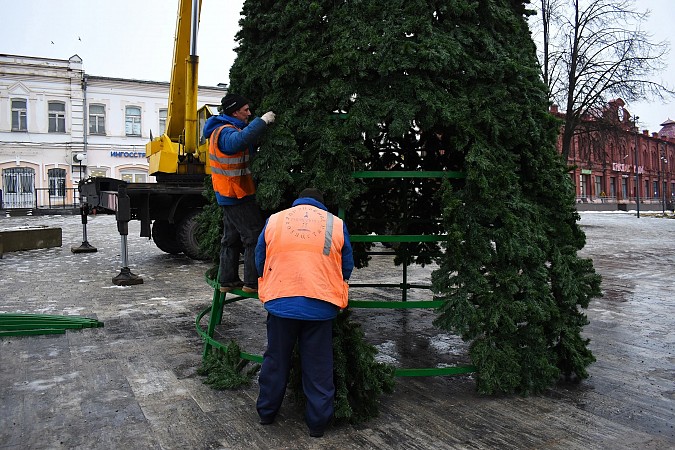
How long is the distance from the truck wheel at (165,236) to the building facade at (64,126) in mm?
25475

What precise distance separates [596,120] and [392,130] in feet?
74.3

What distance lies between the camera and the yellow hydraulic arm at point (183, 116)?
1213 centimetres

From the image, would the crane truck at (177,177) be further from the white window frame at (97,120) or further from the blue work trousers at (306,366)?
the white window frame at (97,120)

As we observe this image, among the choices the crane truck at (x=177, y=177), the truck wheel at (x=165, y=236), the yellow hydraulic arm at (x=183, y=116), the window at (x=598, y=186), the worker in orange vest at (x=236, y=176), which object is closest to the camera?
the worker in orange vest at (x=236, y=176)

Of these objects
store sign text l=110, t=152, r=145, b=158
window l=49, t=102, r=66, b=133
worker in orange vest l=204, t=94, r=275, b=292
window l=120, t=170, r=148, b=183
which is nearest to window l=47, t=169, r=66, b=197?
window l=49, t=102, r=66, b=133

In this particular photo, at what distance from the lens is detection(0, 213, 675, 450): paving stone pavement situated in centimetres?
340

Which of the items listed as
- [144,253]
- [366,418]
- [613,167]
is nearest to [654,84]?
[144,253]

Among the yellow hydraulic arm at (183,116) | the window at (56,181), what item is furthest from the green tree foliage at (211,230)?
the window at (56,181)

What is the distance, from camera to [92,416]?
3.76 m

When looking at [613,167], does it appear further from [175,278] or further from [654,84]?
[175,278]

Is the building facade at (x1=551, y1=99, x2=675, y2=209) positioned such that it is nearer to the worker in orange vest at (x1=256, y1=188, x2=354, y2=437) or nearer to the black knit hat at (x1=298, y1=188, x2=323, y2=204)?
the black knit hat at (x1=298, y1=188, x2=323, y2=204)

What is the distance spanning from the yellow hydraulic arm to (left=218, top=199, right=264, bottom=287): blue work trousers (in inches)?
332

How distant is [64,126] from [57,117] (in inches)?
26.7

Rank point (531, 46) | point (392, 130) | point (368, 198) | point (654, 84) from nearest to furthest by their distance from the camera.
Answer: point (392, 130)
point (531, 46)
point (368, 198)
point (654, 84)
